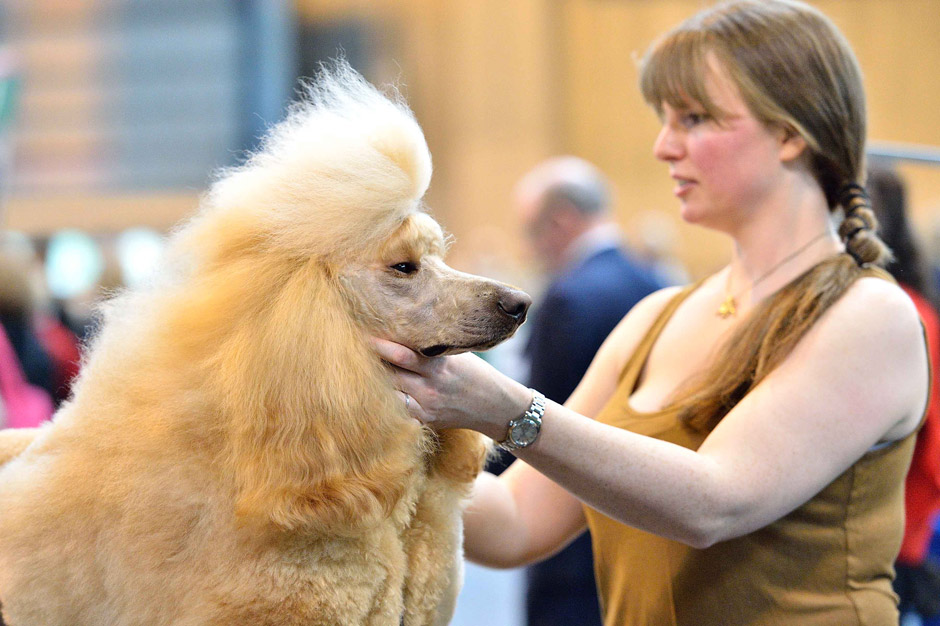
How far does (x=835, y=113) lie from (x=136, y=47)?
22.2ft

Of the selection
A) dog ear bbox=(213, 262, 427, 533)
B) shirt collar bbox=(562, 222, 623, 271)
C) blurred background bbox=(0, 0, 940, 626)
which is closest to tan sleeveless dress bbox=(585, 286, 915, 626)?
dog ear bbox=(213, 262, 427, 533)

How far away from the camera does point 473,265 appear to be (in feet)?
31.8

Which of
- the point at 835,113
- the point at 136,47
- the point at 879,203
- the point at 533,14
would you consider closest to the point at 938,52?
the point at 533,14

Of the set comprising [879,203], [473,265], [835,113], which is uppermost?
[835,113]

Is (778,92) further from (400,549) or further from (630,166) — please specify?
(630,166)

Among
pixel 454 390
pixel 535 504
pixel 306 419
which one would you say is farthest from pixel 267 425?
pixel 535 504

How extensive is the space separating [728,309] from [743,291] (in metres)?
0.04

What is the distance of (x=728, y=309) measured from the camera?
1358 millimetres

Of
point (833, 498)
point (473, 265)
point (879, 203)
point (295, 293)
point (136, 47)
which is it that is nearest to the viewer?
point (295, 293)

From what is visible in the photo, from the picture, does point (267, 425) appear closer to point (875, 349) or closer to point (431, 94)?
point (875, 349)


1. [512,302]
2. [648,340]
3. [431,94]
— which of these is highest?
[512,302]

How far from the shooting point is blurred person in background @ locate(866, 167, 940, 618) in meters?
1.77

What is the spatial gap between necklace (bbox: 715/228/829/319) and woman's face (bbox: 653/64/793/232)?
0.09 metres

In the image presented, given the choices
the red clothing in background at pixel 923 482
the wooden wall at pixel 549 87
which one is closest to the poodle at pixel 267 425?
the red clothing in background at pixel 923 482
